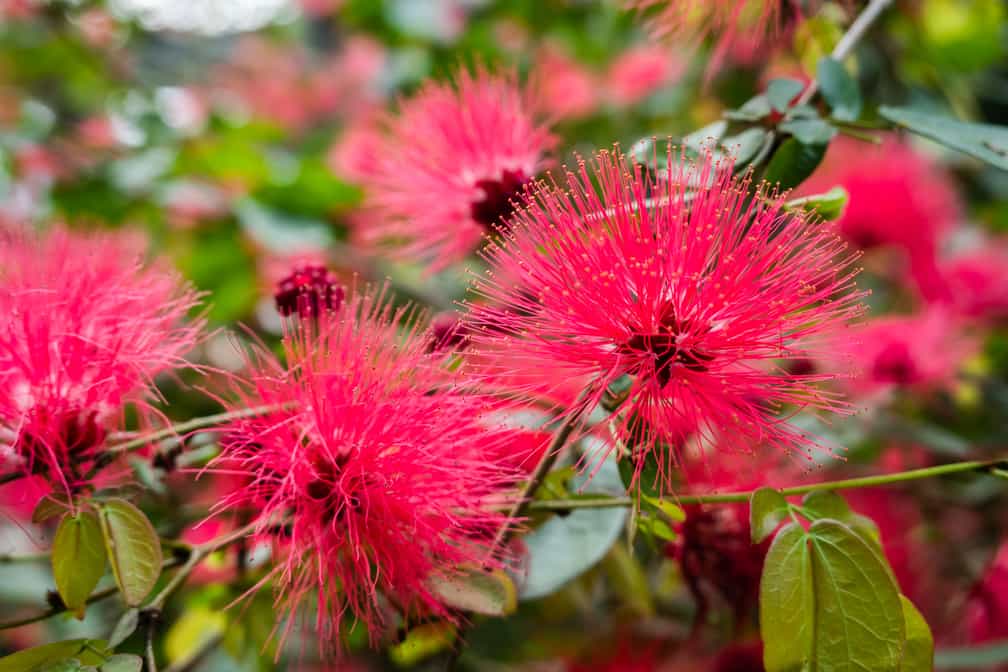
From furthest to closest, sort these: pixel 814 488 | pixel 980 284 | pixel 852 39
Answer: pixel 980 284 → pixel 852 39 → pixel 814 488

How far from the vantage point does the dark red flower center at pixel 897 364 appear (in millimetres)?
1562

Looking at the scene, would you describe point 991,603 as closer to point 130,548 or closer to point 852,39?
point 852,39

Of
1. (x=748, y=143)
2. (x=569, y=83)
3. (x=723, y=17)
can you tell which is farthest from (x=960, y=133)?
(x=569, y=83)

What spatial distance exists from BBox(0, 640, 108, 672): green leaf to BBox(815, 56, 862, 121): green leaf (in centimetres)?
103

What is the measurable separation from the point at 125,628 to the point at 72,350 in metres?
0.30

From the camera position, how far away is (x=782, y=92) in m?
0.99

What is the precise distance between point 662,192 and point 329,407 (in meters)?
0.41

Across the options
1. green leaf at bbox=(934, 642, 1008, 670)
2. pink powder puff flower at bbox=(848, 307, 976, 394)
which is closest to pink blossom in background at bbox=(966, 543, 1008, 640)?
green leaf at bbox=(934, 642, 1008, 670)

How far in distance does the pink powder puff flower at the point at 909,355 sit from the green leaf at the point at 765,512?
85cm

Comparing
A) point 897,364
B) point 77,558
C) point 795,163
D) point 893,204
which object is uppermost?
point 893,204

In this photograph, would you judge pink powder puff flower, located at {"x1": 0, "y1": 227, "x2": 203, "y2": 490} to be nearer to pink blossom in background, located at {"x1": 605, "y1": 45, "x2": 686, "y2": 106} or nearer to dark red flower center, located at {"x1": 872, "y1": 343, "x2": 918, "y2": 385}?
dark red flower center, located at {"x1": 872, "y1": 343, "x2": 918, "y2": 385}

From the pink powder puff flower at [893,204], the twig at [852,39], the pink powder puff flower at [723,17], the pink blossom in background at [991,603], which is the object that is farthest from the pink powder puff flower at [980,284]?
the twig at [852,39]

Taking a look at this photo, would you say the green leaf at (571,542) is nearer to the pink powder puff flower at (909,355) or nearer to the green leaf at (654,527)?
the green leaf at (654,527)

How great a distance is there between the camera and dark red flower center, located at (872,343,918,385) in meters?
1.56
